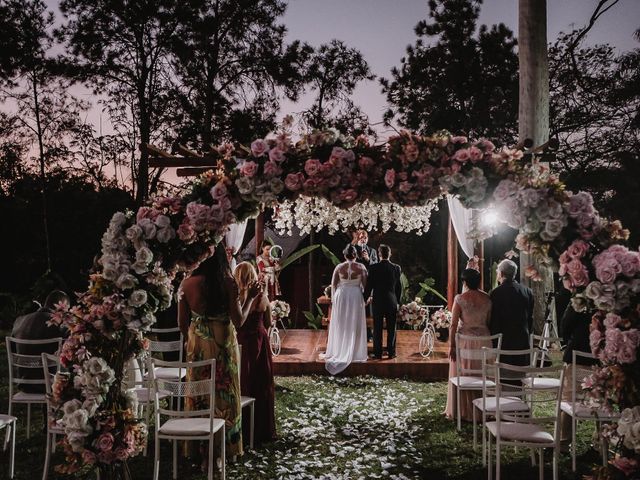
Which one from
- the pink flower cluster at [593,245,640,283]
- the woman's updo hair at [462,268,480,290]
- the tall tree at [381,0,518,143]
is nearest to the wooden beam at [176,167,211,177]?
the woman's updo hair at [462,268,480,290]

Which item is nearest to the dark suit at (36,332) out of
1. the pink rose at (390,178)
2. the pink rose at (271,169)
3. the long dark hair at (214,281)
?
the long dark hair at (214,281)

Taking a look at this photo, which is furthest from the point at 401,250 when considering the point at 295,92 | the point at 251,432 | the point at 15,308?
the point at 251,432

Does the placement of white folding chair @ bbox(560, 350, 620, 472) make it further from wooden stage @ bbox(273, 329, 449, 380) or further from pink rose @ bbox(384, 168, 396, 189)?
wooden stage @ bbox(273, 329, 449, 380)

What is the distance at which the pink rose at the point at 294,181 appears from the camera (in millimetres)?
4480

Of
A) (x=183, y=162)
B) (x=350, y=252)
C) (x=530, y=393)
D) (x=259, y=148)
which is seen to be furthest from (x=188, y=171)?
(x=530, y=393)

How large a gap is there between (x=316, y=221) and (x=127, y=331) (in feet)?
22.1

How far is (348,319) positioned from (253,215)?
560 centimetres

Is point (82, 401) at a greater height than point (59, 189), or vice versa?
point (59, 189)

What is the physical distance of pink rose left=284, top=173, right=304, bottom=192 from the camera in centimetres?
448

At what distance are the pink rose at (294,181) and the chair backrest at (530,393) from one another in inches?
79.1

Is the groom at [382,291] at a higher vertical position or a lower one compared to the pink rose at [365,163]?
lower

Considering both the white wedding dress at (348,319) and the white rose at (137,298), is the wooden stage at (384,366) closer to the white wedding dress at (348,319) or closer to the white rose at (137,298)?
the white wedding dress at (348,319)

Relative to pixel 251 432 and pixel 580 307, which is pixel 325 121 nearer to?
pixel 251 432

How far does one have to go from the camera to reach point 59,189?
21.7 meters
